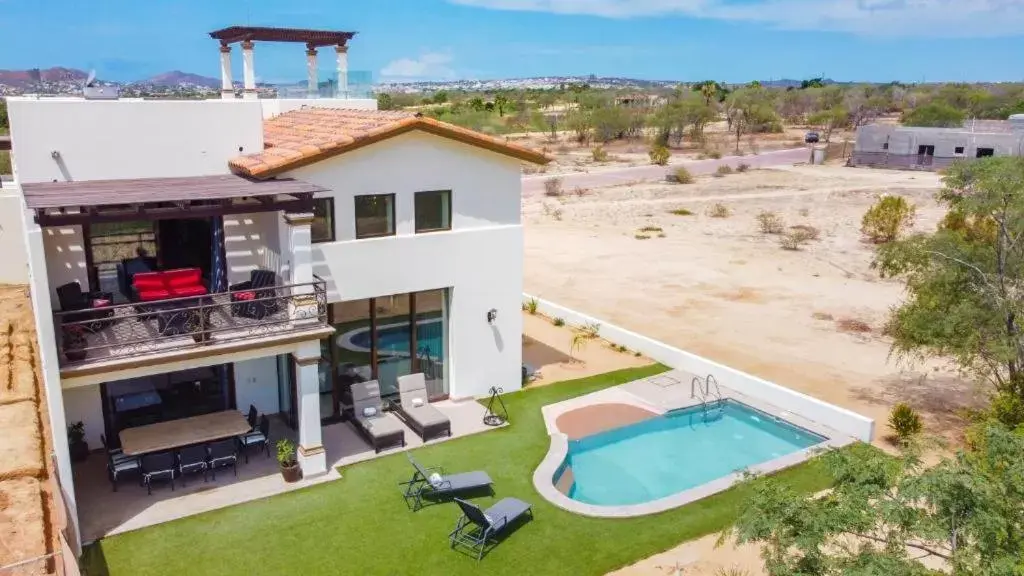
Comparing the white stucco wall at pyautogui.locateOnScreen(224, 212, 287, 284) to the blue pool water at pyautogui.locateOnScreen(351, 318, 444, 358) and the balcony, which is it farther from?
the blue pool water at pyautogui.locateOnScreen(351, 318, 444, 358)

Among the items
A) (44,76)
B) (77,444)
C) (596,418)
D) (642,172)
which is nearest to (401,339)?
(596,418)

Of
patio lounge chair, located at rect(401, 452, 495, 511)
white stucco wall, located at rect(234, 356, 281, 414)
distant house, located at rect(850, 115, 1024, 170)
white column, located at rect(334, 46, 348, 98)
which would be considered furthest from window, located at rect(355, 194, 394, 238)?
distant house, located at rect(850, 115, 1024, 170)

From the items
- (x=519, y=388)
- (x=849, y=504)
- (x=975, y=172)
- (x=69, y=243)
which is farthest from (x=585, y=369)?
(x=849, y=504)

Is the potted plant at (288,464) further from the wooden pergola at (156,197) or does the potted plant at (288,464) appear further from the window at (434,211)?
the window at (434,211)

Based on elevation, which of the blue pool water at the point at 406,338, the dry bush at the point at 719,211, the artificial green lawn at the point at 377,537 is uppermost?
the blue pool water at the point at 406,338

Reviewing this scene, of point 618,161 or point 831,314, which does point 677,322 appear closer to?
point 831,314

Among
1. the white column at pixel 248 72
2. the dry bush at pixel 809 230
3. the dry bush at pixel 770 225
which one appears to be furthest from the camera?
the dry bush at pixel 770 225

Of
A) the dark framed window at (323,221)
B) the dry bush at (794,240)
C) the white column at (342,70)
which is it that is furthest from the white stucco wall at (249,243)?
the dry bush at (794,240)
